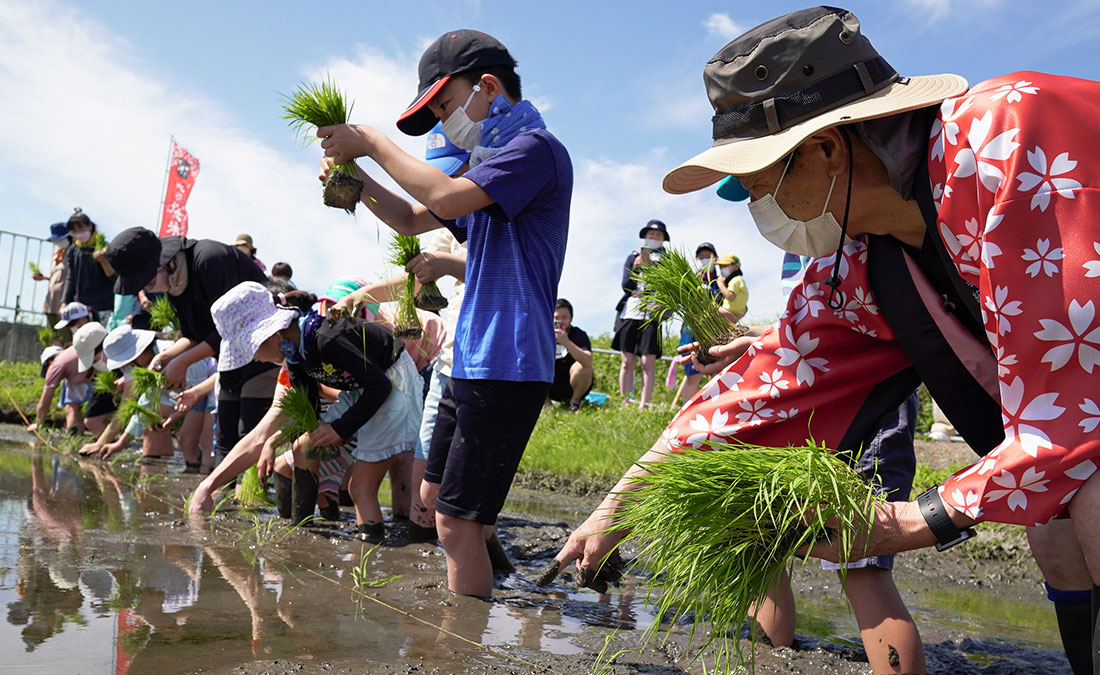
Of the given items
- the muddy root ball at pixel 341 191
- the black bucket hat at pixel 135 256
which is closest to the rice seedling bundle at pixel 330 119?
the muddy root ball at pixel 341 191

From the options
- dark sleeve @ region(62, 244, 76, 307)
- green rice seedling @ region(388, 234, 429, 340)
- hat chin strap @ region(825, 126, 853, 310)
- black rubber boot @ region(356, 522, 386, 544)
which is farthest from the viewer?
dark sleeve @ region(62, 244, 76, 307)

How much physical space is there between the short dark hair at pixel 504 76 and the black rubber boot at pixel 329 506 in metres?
2.95

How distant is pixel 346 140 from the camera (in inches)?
Answer: 116

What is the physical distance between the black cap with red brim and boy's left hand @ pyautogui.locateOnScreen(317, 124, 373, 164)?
31 cm

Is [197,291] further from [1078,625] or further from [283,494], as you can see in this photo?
[1078,625]

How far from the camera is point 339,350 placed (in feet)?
14.8

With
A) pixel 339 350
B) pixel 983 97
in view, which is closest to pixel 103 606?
pixel 339 350

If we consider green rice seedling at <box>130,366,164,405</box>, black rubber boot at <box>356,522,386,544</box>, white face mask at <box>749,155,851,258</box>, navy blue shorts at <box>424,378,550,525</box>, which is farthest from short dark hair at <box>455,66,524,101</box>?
green rice seedling at <box>130,366,164,405</box>

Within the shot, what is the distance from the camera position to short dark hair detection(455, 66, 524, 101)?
10.5 ft

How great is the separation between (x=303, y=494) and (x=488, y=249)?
7.68 feet

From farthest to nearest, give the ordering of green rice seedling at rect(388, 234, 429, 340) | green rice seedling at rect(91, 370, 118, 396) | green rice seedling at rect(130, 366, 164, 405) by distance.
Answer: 1. green rice seedling at rect(91, 370, 118, 396)
2. green rice seedling at rect(130, 366, 164, 405)
3. green rice seedling at rect(388, 234, 429, 340)

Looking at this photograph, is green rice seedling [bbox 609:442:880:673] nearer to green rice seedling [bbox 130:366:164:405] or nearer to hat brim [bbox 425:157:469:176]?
hat brim [bbox 425:157:469:176]

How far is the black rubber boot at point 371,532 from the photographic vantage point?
460 centimetres

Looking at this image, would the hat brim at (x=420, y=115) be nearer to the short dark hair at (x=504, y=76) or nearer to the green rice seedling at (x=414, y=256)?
the short dark hair at (x=504, y=76)
